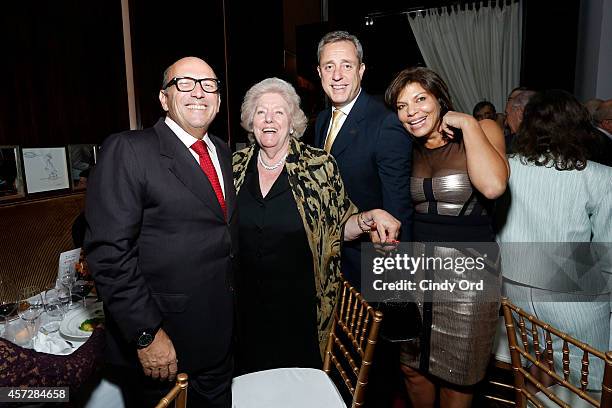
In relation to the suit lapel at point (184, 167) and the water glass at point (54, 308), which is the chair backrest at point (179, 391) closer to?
the suit lapel at point (184, 167)

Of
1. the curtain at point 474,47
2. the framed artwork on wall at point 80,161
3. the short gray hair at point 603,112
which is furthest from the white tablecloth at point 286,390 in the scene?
the curtain at point 474,47

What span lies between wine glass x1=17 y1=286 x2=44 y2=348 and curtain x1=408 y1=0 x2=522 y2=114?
5.13 m

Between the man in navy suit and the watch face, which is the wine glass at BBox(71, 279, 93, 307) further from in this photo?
the man in navy suit

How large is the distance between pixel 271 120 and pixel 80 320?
3.89 feet

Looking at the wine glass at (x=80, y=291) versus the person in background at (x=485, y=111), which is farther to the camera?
the person in background at (x=485, y=111)

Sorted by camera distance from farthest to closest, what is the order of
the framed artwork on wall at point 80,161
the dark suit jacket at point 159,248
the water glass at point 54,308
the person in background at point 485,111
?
the person in background at point 485,111, the framed artwork on wall at point 80,161, the water glass at point 54,308, the dark suit jacket at point 159,248

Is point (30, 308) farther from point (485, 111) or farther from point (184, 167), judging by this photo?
point (485, 111)

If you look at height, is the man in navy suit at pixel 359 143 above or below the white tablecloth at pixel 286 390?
above

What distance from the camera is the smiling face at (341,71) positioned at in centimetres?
188

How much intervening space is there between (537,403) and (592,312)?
75 cm

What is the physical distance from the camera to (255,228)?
5.93ft

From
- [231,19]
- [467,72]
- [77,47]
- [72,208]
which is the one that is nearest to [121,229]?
[72,208]

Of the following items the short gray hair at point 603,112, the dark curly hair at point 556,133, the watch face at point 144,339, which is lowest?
the watch face at point 144,339

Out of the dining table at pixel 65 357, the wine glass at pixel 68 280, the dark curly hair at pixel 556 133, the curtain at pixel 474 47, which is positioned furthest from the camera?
the curtain at pixel 474 47
